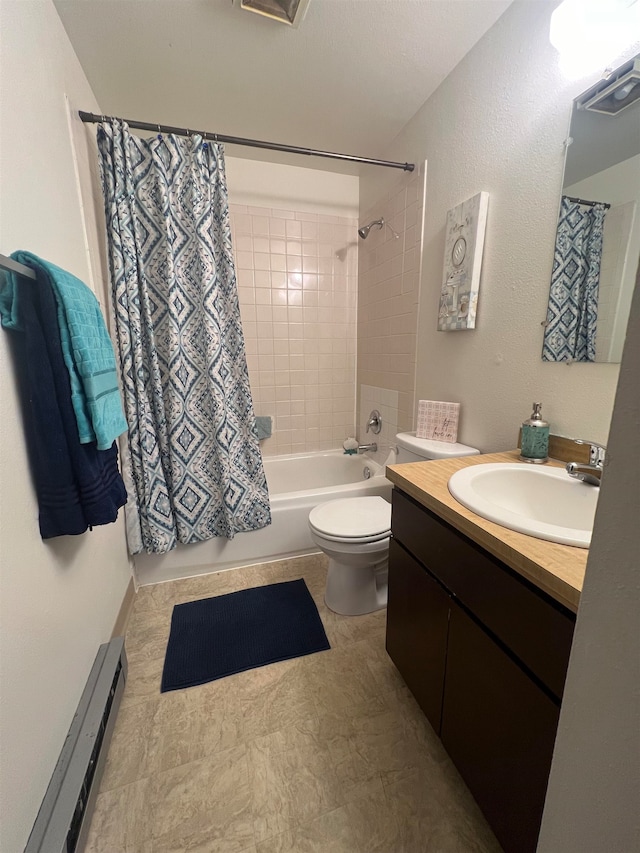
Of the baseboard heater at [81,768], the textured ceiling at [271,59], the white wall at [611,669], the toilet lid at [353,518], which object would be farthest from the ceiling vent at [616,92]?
the baseboard heater at [81,768]

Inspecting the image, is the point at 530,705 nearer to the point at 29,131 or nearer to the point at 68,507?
the point at 68,507

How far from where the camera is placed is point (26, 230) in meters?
0.90

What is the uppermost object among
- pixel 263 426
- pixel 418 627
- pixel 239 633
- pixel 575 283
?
pixel 575 283

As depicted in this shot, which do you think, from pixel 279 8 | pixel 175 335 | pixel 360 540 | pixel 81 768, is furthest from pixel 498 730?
pixel 279 8

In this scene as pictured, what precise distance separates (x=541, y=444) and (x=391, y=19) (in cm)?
159

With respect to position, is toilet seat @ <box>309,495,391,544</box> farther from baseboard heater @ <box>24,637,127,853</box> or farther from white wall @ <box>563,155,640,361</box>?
white wall @ <box>563,155,640,361</box>

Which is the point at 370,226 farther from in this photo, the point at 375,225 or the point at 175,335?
the point at 175,335

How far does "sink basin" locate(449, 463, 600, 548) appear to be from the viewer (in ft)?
2.82

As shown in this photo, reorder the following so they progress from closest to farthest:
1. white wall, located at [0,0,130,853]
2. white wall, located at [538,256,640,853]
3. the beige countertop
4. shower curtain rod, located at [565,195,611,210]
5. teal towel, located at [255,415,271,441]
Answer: white wall, located at [538,256,640,853]
the beige countertop
white wall, located at [0,0,130,853]
shower curtain rod, located at [565,195,611,210]
teal towel, located at [255,415,271,441]

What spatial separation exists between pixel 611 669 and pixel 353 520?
1149 mm

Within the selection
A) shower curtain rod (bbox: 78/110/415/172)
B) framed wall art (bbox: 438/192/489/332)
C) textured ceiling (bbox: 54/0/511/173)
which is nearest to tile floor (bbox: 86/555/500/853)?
framed wall art (bbox: 438/192/489/332)

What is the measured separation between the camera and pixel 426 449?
56.6 inches

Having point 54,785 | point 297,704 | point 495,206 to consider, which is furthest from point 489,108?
point 54,785

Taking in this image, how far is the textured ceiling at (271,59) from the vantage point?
118 centimetres
